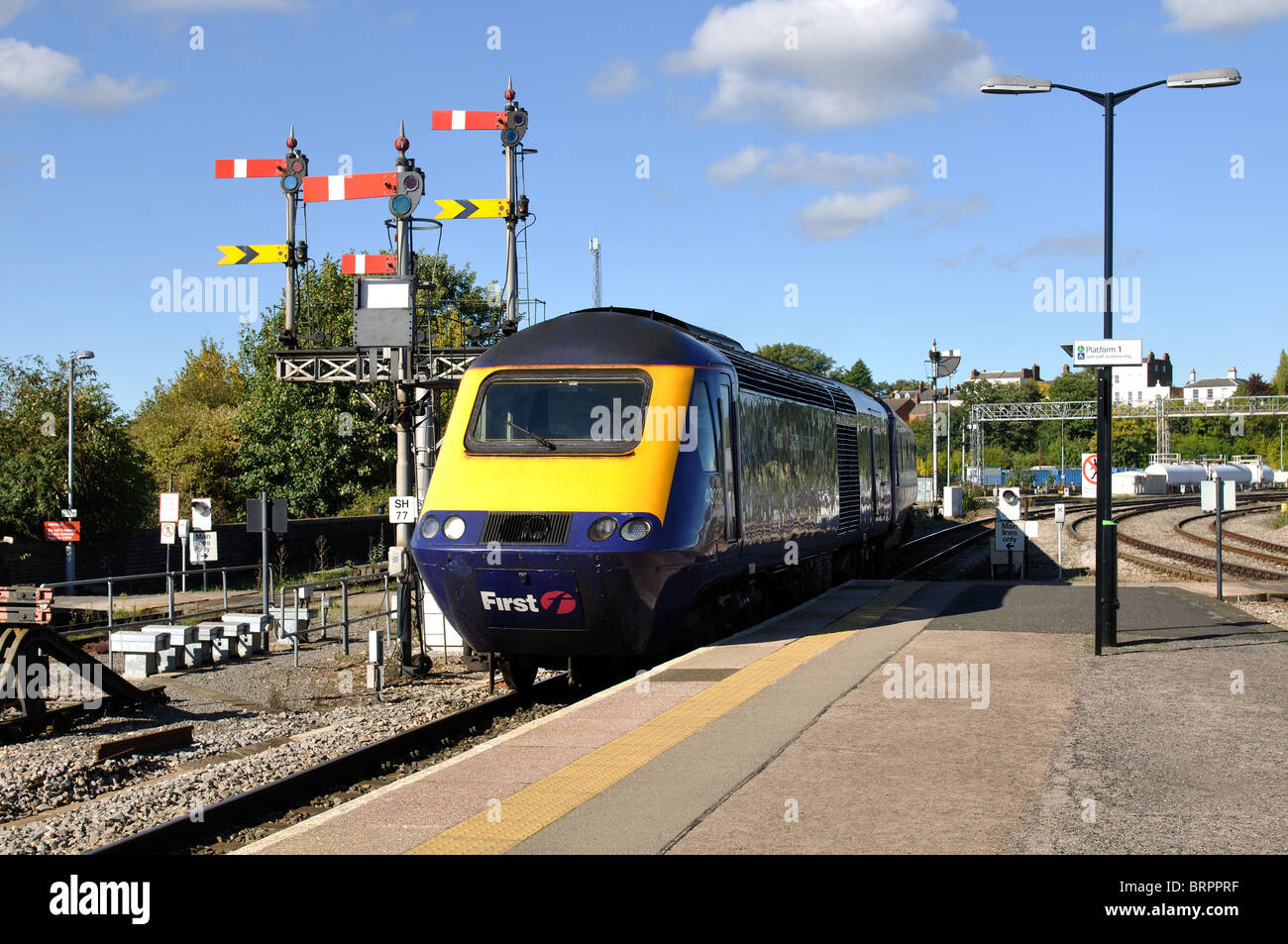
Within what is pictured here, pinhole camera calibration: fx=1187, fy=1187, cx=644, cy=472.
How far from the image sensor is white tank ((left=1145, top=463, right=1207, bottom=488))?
283ft

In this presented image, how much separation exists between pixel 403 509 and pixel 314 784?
842cm

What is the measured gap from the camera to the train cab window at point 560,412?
11.1m

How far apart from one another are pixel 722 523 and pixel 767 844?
6.31 metres

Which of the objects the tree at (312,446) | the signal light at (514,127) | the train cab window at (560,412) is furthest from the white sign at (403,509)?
the tree at (312,446)

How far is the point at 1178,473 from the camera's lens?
87.1m

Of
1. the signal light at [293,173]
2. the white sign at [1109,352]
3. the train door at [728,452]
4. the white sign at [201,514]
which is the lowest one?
the white sign at [201,514]

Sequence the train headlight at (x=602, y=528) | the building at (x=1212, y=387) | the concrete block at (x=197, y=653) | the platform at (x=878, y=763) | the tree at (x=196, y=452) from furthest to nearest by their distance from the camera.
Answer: the building at (x=1212, y=387) < the tree at (x=196, y=452) < the concrete block at (x=197, y=653) < the train headlight at (x=602, y=528) < the platform at (x=878, y=763)

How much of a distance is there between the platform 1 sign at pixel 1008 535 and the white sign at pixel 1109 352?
1375 centimetres

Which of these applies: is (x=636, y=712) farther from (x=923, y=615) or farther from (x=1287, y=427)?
(x=1287, y=427)

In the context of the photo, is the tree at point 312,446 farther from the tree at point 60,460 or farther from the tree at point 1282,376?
the tree at point 1282,376

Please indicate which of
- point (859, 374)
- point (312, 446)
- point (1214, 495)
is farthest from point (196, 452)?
point (859, 374)

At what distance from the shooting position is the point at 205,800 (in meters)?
8.73

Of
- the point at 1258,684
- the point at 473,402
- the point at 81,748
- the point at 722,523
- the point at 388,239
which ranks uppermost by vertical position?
the point at 388,239

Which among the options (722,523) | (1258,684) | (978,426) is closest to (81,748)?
(722,523)
